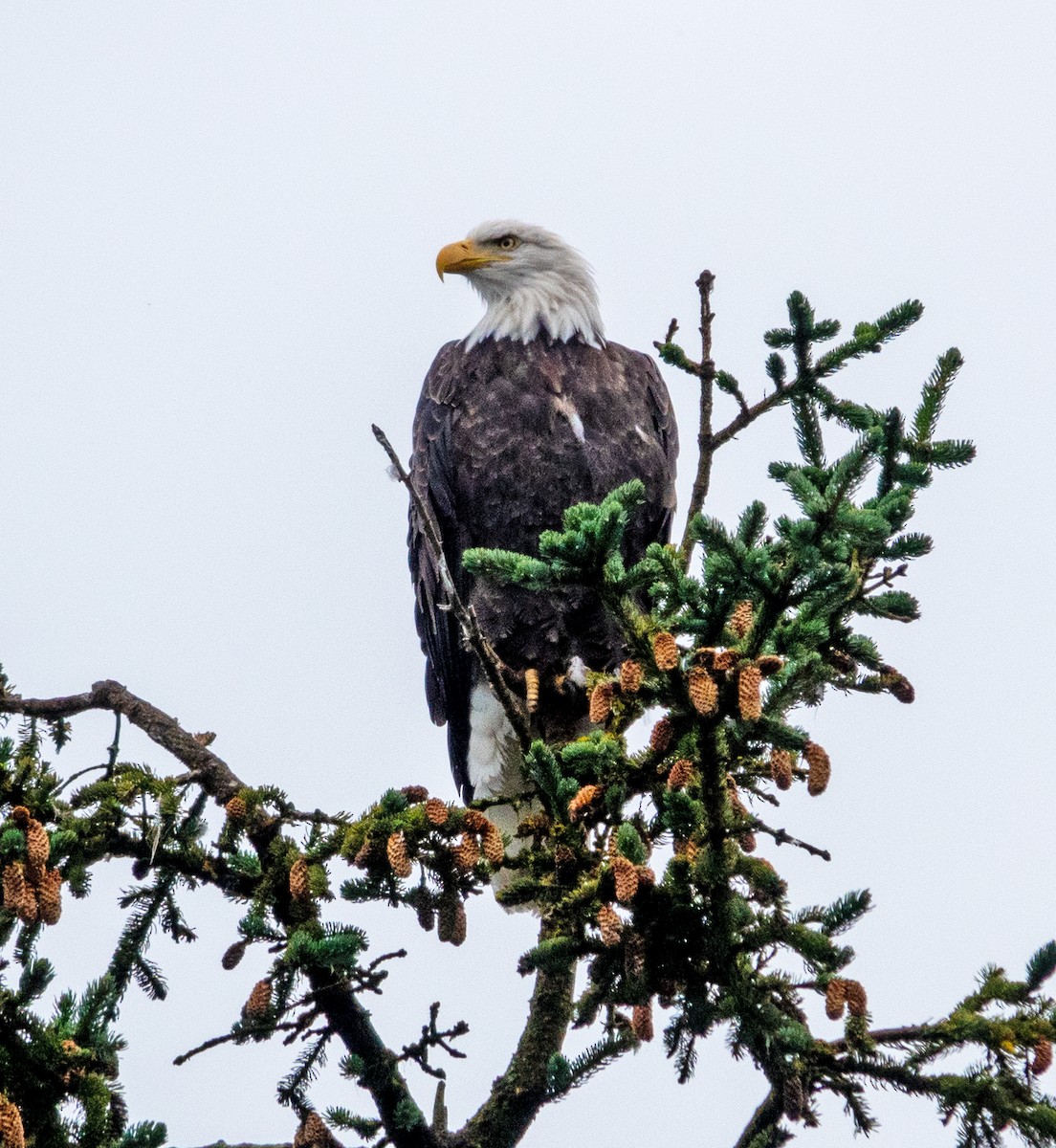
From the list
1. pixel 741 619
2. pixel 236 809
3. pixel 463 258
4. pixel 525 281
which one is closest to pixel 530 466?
pixel 525 281

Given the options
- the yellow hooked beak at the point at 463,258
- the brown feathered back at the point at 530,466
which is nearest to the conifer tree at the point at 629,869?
the brown feathered back at the point at 530,466

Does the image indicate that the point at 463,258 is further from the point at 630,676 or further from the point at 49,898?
the point at 49,898

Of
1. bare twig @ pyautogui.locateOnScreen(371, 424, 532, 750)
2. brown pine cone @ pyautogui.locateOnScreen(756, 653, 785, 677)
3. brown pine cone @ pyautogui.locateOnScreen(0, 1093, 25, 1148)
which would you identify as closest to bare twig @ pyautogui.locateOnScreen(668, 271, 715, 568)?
bare twig @ pyautogui.locateOnScreen(371, 424, 532, 750)

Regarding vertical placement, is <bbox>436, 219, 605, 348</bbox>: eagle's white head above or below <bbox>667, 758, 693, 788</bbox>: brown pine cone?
above

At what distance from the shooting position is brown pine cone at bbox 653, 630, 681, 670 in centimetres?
238

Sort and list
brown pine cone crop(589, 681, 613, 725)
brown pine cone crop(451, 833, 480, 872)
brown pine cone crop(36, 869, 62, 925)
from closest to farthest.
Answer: brown pine cone crop(36, 869, 62, 925) → brown pine cone crop(589, 681, 613, 725) → brown pine cone crop(451, 833, 480, 872)

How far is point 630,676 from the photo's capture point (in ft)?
8.09

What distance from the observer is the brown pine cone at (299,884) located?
2.79 metres

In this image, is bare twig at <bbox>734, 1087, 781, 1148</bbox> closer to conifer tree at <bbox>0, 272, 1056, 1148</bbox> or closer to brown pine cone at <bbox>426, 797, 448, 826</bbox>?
conifer tree at <bbox>0, 272, 1056, 1148</bbox>

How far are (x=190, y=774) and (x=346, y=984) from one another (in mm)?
554

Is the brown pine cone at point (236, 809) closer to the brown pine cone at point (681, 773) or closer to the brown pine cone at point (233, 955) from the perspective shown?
the brown pine cone at point (233, 955)

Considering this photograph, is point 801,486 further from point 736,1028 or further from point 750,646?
point 736,1028

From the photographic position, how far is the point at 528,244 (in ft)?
20.2

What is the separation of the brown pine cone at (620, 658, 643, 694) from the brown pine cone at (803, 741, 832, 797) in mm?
317
